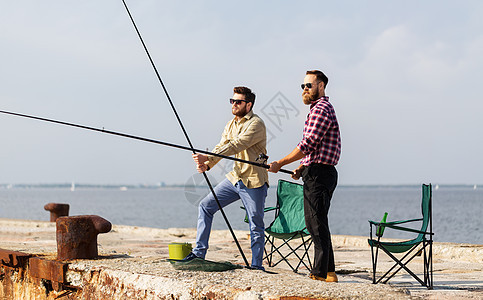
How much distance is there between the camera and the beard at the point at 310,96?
14.8 feet

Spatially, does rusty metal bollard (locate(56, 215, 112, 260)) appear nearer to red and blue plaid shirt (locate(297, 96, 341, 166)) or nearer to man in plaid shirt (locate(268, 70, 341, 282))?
man in plaid shirt (locate(268, 70, 341, 282))

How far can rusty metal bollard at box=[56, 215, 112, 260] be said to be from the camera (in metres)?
5.10

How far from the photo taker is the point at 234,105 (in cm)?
514

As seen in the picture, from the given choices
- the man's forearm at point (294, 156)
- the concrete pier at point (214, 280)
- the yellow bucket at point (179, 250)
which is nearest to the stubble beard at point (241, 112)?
the man's forearm at point (294, 156)

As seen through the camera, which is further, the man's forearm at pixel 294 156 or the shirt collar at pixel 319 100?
the shirt collar at pixel 319 100

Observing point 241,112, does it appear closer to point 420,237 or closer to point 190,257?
point 190,257

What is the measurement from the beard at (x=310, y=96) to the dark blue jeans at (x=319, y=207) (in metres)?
0.54

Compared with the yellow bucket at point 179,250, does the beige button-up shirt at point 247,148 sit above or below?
above

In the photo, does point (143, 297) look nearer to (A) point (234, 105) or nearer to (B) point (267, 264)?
(A) point (234, 105)

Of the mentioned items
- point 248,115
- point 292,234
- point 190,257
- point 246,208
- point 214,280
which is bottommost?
point 214,280

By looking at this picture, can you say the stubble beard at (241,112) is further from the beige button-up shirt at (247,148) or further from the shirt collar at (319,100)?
the shirt collar at (319,100)

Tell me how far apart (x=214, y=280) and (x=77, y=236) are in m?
1.60

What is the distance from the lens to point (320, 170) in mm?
4336

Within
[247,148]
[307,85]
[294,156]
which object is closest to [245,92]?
[247,148]
